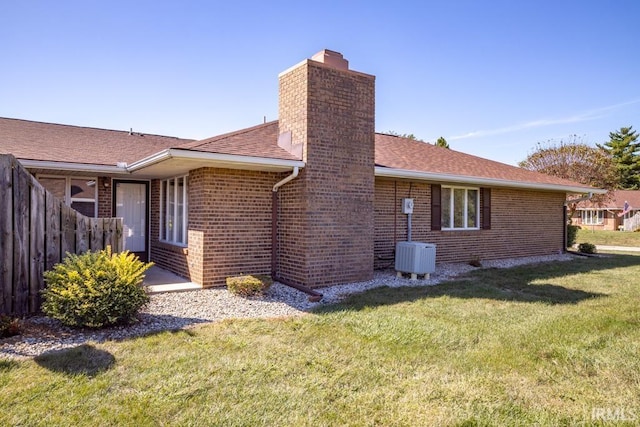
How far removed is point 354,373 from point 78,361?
2.78 m

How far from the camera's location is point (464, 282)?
8.78 meters

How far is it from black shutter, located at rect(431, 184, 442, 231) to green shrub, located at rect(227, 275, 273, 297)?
238 inches

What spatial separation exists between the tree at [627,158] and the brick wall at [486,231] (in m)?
40.7

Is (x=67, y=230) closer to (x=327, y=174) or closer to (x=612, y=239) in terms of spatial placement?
(x=327, y=174)

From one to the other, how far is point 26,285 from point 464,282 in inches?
313

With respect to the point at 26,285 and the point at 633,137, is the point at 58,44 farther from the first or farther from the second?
the point at 633,137

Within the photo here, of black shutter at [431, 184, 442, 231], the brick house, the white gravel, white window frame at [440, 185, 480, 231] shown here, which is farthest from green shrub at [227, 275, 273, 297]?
white window frame at [440, 185, 480, 231]

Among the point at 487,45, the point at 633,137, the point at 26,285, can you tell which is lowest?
the point at 26,285

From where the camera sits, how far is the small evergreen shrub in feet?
15.4

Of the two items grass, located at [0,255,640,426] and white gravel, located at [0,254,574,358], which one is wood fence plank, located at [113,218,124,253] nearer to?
white gravel, located at [0,254,574,358]

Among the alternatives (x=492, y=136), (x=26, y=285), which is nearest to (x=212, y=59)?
(x=26, y=285)

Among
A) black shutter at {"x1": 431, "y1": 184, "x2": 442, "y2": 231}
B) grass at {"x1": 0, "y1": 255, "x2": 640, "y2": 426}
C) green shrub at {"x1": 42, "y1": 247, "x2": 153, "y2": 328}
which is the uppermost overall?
black shutter at {"x1": 431, "y1": 184, "x2": 442, "y2": 231}

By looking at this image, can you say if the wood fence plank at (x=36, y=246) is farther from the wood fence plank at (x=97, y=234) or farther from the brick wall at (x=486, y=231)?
the brick wall at (x=486, y=231)

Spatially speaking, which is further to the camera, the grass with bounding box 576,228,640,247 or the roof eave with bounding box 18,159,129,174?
the grass with bounding box 576,228,640,247
